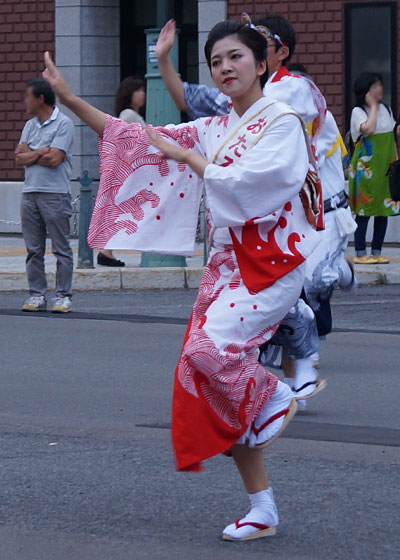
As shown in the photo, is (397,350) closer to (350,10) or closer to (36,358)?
(36,358)

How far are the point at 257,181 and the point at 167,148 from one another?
1.02ft

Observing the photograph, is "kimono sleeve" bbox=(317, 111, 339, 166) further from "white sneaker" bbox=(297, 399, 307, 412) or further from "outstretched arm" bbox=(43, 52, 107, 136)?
"outstretched arm" bbox=(43, 52, 107, 136)

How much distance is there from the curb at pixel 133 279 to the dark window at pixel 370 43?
4619 millimetres

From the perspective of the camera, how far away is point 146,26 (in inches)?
789

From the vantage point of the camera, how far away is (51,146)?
10977mm

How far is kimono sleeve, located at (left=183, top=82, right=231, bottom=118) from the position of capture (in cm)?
535

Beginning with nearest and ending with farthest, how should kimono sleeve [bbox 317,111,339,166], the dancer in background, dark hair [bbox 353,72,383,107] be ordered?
the dancer in background → kimono sleeve [bbox 317,111,339,166] → dark hair [bbox 353,72,383,107]

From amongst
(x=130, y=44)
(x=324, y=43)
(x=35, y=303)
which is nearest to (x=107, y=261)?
(x=35, y=303)

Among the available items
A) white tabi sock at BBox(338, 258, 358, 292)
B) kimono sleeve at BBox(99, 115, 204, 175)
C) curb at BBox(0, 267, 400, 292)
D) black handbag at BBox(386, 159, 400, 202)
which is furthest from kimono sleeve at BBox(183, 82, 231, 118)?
curb at BBox(0, 267, 400, 292)

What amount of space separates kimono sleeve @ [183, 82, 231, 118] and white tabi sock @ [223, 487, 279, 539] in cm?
146

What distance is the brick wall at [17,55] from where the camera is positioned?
19484mm

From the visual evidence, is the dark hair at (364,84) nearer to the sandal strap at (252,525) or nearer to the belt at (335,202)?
the belt at (335,202)

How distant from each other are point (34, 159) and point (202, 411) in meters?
6.64

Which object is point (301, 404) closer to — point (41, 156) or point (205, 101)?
point (205, 101)
